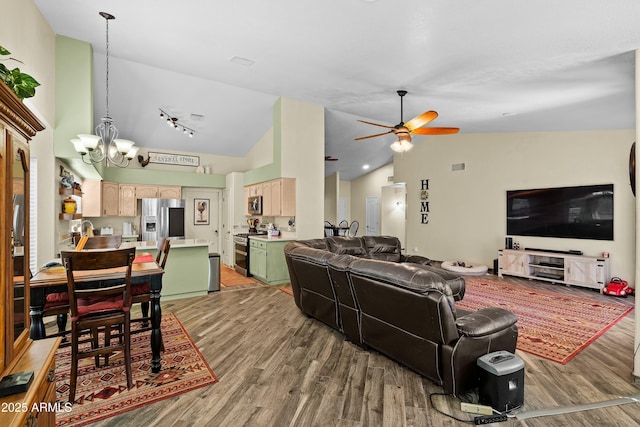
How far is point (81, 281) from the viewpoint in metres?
2.48

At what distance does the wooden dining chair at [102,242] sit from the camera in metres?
3.55

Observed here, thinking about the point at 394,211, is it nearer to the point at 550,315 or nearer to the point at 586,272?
the point at 586,272

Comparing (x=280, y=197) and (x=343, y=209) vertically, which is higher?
(x=280, y=197)

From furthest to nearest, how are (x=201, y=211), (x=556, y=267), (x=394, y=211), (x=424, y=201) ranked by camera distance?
(x=394, y=211) < (x=424, y=201) < (x=201, y=211) < (x=556, y=267)

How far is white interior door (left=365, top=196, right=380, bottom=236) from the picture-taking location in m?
11.5

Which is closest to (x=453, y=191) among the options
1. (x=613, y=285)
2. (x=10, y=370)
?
(x=613, y=285)

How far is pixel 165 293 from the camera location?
491 cm

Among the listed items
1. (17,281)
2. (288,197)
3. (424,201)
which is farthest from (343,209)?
(17,281)

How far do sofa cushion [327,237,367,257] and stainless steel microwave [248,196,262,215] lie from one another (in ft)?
7.85

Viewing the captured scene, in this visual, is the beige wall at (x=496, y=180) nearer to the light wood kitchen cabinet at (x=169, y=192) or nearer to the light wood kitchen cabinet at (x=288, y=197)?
the light wood kitchen cabinet at (x=288, y=197)

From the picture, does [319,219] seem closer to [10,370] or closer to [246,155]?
[246,155]

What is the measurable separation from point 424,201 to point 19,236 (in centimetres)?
845

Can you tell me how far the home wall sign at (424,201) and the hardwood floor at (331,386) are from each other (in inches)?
198

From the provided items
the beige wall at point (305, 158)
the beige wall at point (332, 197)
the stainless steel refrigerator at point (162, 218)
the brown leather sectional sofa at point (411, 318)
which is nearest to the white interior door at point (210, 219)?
the stainless steel refrigerator at point (162, 218)
